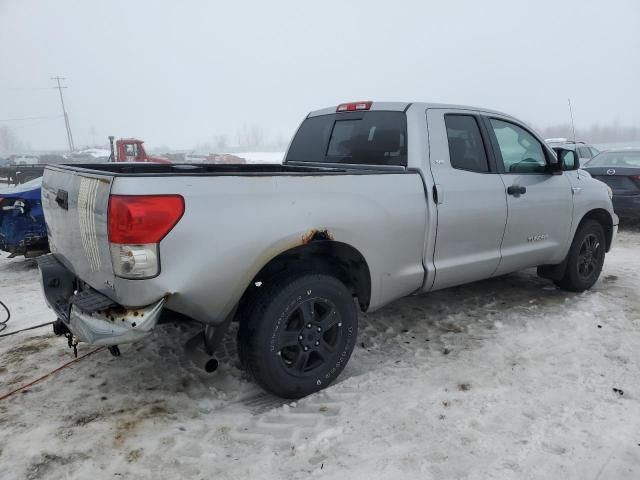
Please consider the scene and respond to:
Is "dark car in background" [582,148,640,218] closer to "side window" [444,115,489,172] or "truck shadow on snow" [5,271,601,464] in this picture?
"truck shadow on snow" [5,271,601,464]

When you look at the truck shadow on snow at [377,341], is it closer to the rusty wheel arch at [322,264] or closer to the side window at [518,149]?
the rusty wheel arch at [322,264]

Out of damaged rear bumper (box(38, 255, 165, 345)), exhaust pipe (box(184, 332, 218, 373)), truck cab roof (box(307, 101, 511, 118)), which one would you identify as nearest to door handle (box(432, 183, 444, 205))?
truck cab roof (box(307, 101, 511, 118))

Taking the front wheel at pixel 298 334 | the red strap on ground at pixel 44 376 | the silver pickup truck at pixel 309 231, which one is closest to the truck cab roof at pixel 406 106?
the silver pickup truck at pixel 309 231

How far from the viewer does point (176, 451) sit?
2514 millimetres

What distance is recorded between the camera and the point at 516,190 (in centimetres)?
409

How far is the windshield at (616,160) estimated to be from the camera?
9133mm

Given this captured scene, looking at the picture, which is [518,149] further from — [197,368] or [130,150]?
[130,150]

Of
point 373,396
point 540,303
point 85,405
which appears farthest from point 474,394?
point 85,405

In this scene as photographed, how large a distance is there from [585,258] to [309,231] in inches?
143

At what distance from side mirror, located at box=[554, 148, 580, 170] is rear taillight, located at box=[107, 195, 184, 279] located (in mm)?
3582

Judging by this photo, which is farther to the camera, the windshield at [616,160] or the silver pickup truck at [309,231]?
the windshield at [616,160]

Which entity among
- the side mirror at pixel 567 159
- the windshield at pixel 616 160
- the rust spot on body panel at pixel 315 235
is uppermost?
the side mirror at pixel 567 159

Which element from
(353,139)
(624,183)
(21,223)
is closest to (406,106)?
(353,139)

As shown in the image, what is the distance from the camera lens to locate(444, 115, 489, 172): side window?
3.78 metres
